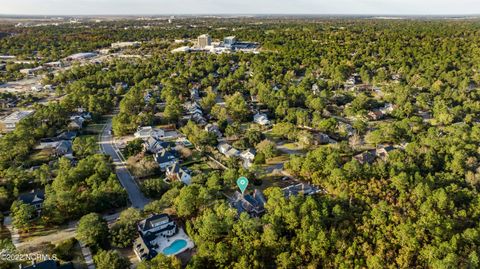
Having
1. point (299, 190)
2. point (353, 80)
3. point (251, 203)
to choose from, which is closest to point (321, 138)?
point (299, 190)

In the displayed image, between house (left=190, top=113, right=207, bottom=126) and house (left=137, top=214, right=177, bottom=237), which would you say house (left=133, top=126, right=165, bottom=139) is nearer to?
house (left=190, top=113, right=207, bottom=126)

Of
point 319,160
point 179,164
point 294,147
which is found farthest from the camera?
point 294,147

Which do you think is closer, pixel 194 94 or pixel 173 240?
pixel 173 240

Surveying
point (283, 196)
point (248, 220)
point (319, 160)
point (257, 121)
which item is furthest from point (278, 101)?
point (248, 220)

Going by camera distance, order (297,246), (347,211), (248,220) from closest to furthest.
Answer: (297,246) → (248,220) → (347,211)

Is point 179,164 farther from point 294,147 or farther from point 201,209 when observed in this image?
point 294,147

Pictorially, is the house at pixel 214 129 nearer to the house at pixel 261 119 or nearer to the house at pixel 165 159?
the house at pixel 261 119

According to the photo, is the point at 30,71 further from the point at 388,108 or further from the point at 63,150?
the point at 388,108
